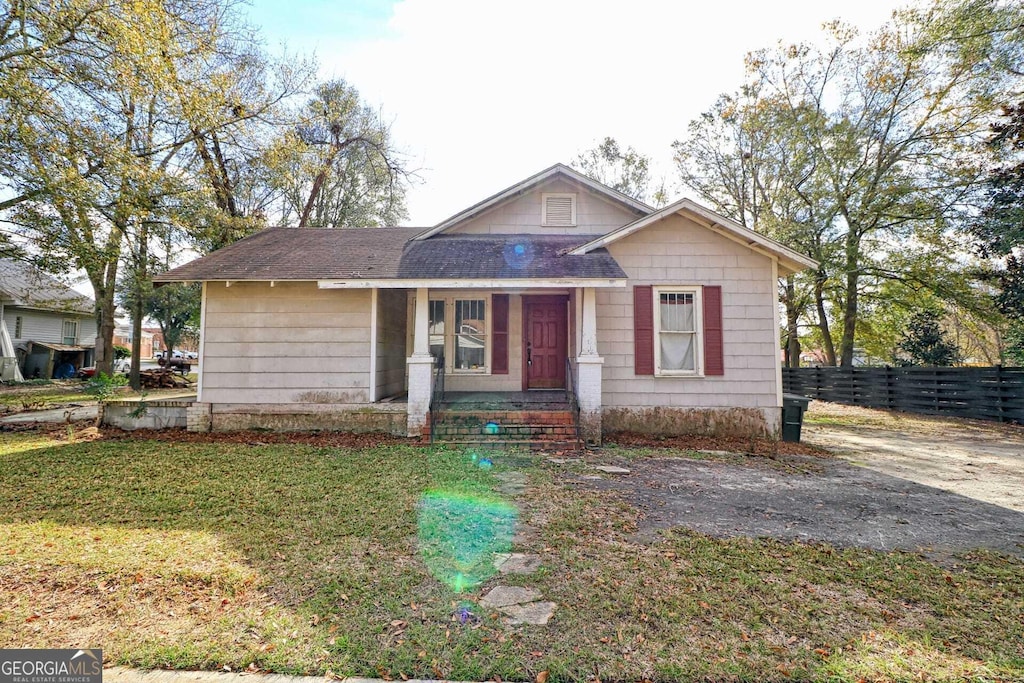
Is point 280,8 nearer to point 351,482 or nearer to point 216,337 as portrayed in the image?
point 216,337

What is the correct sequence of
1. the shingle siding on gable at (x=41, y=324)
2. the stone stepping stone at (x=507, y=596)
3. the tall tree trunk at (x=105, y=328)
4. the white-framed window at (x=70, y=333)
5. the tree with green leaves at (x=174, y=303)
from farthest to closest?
the white-framed window at (x=70, y=333) < the shingle siding on gable at (x=41, y=324) < the tree with green leaves at (x=174, y=303) < the tall tree trunk at (x=105, y=328) < the stone stepping stone at (x=507, y=596)

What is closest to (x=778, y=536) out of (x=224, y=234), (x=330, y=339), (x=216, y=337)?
(x=330, y=339)

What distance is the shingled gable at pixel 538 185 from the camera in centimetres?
999

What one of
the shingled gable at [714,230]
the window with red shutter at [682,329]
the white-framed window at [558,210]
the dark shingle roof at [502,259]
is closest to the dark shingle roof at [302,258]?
the dark shingle roof at [502,259]

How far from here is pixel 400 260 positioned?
913 centimetres

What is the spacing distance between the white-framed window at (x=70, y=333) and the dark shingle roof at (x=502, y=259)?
27.3 metres

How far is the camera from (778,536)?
165 inches

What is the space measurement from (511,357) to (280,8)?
9.16m

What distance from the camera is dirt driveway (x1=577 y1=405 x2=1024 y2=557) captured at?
4324 mm

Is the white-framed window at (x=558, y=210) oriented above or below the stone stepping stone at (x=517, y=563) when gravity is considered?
above

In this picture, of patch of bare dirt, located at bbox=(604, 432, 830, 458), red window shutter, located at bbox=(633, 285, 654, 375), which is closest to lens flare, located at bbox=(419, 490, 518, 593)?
patch of bare dirt, located at bbox=(604, 432, 830, 458)

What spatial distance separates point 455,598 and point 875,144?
20564 mm
